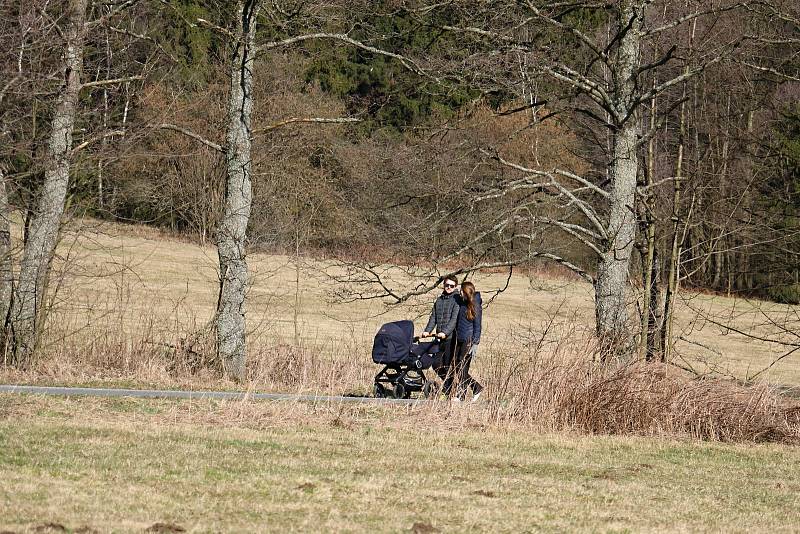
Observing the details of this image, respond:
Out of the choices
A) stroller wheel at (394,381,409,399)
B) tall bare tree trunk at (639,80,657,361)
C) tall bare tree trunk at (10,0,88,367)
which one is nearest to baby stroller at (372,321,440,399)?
stroller wheel at (394,381,409,399)

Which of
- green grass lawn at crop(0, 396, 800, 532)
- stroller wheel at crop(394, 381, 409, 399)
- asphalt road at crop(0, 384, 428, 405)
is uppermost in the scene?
stroller wheel at crop(394, 381, 409, 399)

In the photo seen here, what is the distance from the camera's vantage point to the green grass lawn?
7.60 m

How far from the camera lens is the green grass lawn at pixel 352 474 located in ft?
24.9

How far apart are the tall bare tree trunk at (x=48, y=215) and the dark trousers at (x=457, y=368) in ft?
18.9

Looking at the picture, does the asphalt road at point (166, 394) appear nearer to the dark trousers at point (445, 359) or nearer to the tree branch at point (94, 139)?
the dark trousers at point (445, 359)

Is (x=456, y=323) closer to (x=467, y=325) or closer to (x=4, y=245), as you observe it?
(x=467, y=325)

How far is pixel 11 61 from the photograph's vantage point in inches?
573

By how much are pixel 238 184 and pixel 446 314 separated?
4439 millimetres

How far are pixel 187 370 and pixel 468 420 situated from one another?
5.63m

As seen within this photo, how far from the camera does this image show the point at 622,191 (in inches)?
674

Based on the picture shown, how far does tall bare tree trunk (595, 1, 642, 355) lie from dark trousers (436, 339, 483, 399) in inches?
103

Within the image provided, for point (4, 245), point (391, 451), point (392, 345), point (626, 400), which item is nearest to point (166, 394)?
point (392, 345)

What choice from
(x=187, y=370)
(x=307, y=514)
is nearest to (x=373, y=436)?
(x=307, y=514)

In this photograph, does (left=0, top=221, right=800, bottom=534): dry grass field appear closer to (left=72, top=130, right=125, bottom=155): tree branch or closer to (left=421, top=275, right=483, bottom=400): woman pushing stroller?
(left=421, top=275, right=483, bottom=400): woman pushing stroller
